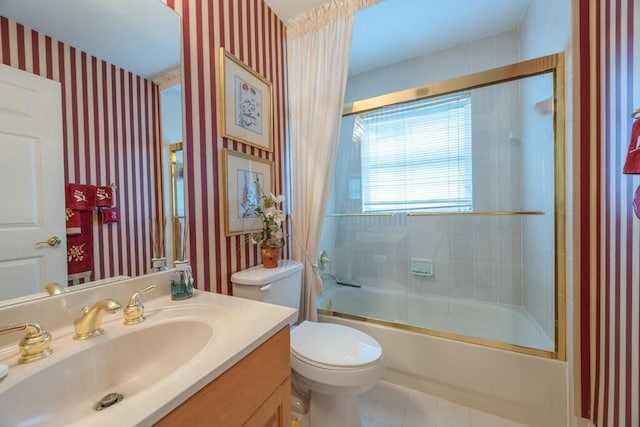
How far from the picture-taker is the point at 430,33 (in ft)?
6.56

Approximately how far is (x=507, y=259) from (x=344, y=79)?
175cm

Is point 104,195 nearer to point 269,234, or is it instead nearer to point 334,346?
point 269,234

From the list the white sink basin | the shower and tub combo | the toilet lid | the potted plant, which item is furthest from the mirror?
the shower and tub combo

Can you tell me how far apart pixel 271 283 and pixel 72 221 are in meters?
0.76

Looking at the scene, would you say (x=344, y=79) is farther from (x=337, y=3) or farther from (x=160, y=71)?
(x=160, y=71)

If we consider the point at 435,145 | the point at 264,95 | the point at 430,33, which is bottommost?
the point at 435,145

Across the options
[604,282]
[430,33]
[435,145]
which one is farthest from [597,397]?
[430,33]

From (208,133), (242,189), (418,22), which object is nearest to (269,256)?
(242,189)

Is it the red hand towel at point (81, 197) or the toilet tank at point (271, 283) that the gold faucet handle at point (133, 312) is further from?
the toilet tank at point (271, 283)

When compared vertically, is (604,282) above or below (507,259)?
above

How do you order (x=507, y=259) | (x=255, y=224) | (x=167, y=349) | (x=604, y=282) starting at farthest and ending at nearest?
(x=507, y=259), (x=255, y=224), (x=604, y=282), (x=167, y=349)

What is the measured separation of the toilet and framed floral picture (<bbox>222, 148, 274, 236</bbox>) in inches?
9.8

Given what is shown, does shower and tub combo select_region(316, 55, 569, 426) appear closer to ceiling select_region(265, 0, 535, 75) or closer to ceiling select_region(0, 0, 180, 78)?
ceiling select_region(265, 0, 535, 75)

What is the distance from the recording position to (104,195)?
809 mm
